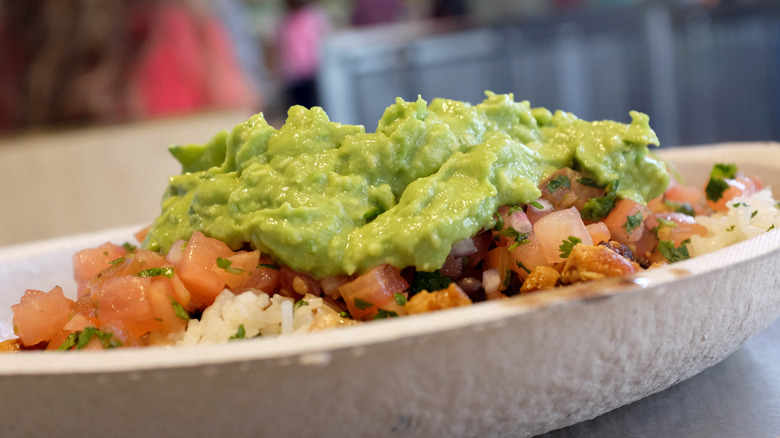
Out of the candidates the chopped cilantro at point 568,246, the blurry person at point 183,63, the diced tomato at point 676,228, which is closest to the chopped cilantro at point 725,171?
the diced tomato at point 676,228

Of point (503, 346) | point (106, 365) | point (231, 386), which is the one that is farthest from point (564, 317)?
point (106, 365)

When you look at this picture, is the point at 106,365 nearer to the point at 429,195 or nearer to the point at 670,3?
the point at 429,195

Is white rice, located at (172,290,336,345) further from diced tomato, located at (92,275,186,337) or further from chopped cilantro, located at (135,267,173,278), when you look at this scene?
chopped cilantro, located at (135,267,173,278)

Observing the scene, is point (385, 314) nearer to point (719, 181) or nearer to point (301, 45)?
point (719, 181)

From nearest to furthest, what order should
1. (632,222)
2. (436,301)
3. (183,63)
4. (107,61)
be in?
(436,301), (632,222), (107,61), (183,63)

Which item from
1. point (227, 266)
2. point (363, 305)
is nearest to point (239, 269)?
point (227, 266)
